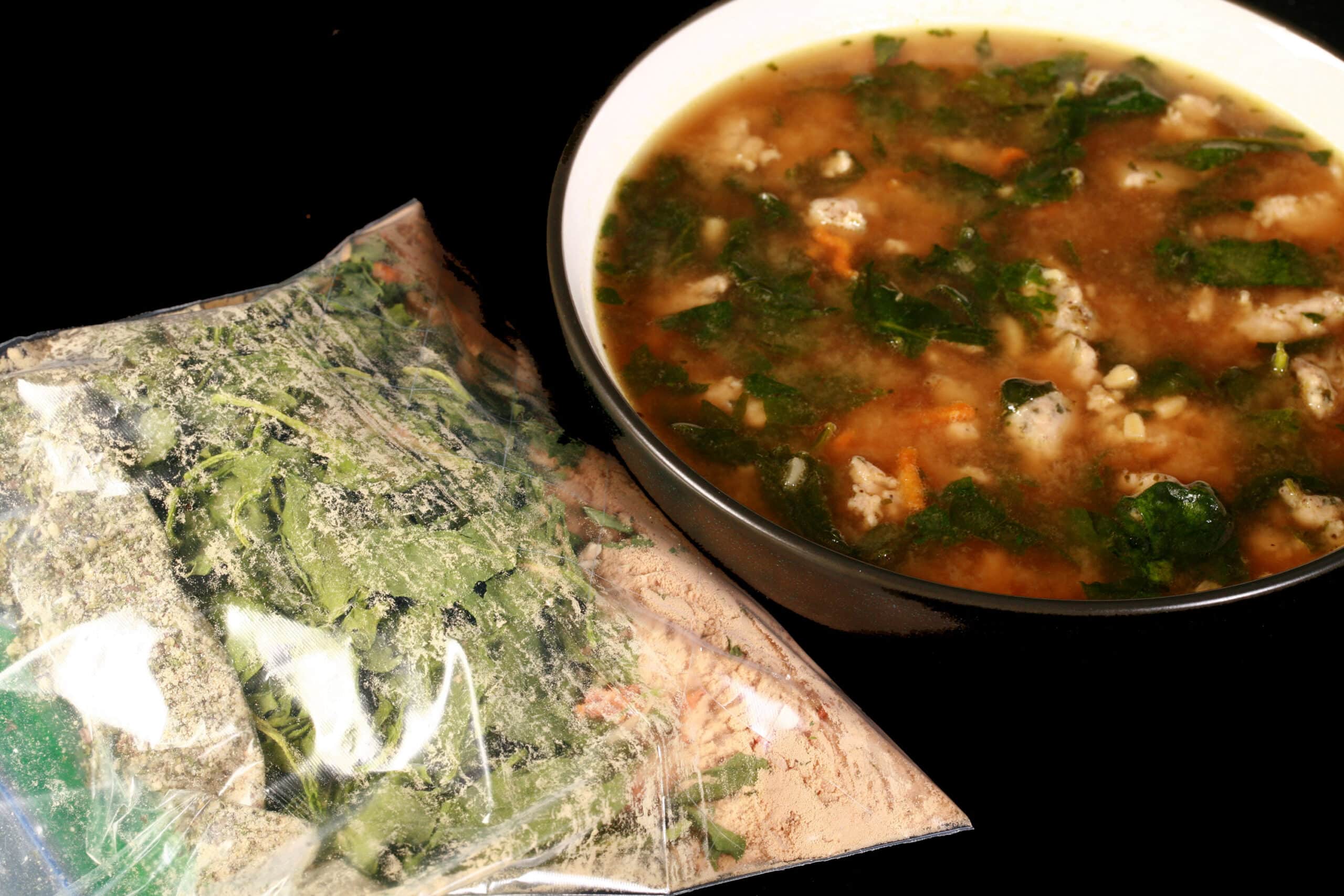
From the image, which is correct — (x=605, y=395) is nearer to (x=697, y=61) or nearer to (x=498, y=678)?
(x=498, y=678)

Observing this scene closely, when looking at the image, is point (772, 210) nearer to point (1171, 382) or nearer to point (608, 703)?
point (1171, 382)

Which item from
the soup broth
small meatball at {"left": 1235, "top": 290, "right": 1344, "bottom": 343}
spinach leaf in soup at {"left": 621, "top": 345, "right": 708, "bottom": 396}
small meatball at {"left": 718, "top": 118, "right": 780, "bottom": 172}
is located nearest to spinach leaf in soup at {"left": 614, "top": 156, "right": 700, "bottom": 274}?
the soup broth

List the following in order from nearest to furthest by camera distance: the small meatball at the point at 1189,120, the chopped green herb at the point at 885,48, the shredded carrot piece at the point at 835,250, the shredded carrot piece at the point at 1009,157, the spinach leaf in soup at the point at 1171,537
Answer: the spinach leaf in soup at the point at 1171,537 → the shredded carrot piece at the point at 835,250 → the shredded carrot piece at the point at 1009,157 → the small meatball at the point at 1189,120 → the chopped green herb at the point at 885,48

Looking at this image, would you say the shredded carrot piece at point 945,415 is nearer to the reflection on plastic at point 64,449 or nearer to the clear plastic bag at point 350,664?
the clear plastic bag at point 350,664

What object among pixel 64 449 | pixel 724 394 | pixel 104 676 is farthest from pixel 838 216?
pixel 104 676

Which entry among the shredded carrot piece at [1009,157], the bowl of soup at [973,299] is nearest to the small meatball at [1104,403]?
the bowl of soup at [973,299]

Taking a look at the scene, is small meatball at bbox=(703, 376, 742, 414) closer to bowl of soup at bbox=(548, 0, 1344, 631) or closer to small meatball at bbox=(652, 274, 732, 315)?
bowl of soup at bbox=(548, 0, 1344, 631)
